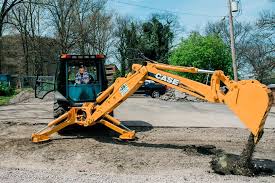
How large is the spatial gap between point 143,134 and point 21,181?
5159 mm

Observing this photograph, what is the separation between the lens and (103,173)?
703cm

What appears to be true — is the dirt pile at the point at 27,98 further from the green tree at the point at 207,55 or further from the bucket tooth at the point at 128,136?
the green tree at the point at 207,55

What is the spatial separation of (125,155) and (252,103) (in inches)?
124

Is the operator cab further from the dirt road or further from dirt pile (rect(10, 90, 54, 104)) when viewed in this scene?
dirt pile (rect(10, 90, 54, 104))

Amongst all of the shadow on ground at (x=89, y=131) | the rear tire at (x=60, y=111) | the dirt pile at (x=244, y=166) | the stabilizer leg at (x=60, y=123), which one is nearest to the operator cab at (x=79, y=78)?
the rear tire at (x=60, y=111)

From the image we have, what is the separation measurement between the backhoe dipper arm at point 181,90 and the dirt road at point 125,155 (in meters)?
0.49

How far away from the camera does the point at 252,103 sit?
6367 mm

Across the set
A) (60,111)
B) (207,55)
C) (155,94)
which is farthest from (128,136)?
(207,55)

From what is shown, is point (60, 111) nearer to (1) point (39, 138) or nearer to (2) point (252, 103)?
(1) point (39, 138)

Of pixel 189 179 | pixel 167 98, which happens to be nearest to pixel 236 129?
pixel 189 179

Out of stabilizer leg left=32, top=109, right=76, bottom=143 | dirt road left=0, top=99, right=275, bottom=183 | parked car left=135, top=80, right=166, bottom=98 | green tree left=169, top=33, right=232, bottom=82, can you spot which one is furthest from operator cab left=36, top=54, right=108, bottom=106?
green tree left=169, top=33, right=232, bottom=82

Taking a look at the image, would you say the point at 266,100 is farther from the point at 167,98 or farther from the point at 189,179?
the point at 167,98

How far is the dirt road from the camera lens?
263 inches

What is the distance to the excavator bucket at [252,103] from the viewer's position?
20.3ft
